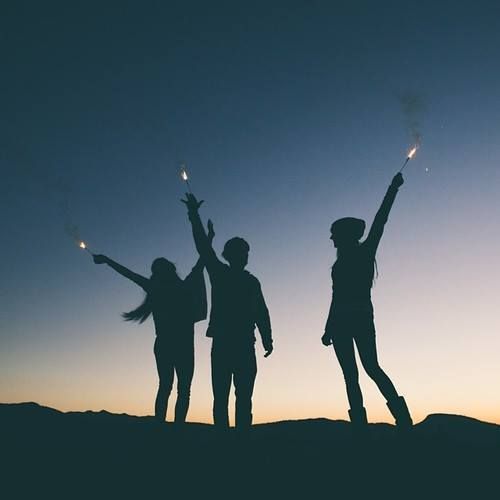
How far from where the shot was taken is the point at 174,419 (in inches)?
293

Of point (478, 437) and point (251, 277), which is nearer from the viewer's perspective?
point (251, 277)

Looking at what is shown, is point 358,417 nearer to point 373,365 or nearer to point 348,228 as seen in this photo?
point 373,365

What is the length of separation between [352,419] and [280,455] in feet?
5.04

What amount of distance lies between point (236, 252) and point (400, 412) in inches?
107

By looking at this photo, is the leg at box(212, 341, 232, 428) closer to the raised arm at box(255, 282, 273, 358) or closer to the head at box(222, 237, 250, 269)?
the raised arm at box(255, 282, 273, 358)

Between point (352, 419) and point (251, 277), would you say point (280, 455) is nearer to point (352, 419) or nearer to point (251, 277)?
point (352, 419)

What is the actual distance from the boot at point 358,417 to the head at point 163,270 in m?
3.36

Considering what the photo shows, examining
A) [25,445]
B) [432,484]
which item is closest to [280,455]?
[432,484]

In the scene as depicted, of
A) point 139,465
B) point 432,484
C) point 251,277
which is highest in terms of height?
point 251,277

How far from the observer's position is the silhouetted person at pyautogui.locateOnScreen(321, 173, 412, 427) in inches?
228

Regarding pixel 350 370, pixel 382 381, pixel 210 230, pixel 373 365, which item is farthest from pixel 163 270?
pixel 382 381

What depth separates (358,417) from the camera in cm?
589

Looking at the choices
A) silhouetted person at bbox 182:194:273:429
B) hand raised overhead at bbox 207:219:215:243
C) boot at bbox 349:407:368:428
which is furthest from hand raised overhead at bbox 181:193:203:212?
boot at bbox 349:407:368:428

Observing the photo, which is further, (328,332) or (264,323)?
(264,323)
